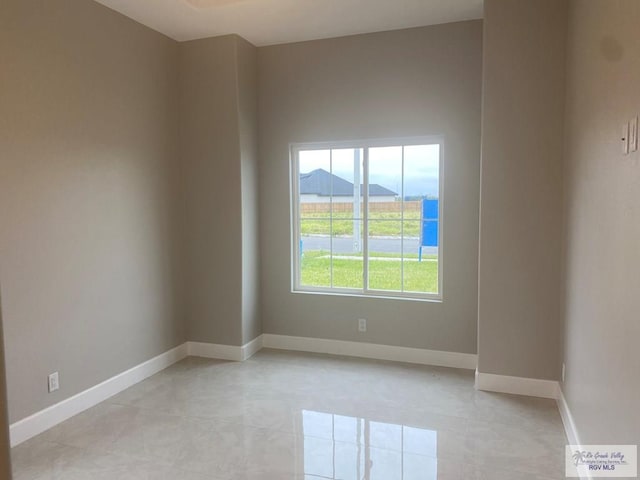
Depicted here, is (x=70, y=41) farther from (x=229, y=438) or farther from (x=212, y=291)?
(x=229, y=438)

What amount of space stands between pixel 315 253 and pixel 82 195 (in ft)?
6.91

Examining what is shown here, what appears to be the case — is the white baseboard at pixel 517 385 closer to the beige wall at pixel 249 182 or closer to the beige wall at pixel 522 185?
the beige wall at pixel 522 185

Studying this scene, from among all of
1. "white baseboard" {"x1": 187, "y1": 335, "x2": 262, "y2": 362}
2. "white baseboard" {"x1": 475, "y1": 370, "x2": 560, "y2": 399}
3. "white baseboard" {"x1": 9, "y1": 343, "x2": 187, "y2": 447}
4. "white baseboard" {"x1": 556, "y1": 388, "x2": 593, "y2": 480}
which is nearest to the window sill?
"white baseboard" {"x1": 187, "y1": 335, "x2": 262, "y2": 362}

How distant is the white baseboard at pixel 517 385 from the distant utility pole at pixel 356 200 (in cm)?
155

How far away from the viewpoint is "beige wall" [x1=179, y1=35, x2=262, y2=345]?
13.1 feet

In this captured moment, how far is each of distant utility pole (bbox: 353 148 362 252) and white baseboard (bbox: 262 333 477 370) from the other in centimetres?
92

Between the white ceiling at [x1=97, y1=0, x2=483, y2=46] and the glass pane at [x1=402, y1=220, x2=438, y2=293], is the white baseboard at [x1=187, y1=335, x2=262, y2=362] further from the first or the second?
the white ceiling at [x1=97, y1=0, x2=483, y2=46]

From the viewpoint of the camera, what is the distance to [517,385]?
10.9 feet

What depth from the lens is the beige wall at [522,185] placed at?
10.2 feet

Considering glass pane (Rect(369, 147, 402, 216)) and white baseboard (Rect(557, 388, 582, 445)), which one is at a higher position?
glass pane (Rect(369, 147, 402, 216))

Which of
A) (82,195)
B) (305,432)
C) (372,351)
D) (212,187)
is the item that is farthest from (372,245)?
(82,195)

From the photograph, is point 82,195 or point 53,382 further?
point 82,195

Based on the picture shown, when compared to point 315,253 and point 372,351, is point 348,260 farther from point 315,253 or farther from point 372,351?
point 372,351

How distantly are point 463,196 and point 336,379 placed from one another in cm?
185
